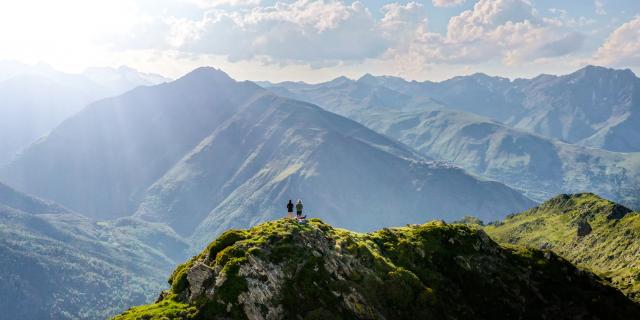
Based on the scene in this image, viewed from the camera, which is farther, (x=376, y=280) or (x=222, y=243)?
(x=376, y=280)

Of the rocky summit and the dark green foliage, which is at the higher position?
the dark green foliage

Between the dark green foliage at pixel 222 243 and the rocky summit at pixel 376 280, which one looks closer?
the rocky summit at pixel 376 280

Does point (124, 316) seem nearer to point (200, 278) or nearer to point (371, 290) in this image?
point (200, 278)

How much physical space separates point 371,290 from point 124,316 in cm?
3481

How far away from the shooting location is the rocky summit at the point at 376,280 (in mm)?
71688

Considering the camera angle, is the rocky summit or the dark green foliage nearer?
the rocky summit

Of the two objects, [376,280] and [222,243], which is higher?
[222,243]

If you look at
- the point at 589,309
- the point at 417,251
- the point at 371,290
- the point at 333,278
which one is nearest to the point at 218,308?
the point at 333,278

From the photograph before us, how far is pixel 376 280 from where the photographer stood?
83.1m

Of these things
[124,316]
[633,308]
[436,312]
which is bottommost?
[633,308]

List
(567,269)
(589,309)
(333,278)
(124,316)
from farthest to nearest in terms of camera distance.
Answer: (567,269), (589,309), (333,278), (124,316)

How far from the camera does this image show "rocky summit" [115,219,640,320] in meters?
71.7

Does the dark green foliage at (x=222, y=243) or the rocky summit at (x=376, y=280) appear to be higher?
the dark green foliage at (x=222, y=243)

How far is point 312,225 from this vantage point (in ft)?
294
